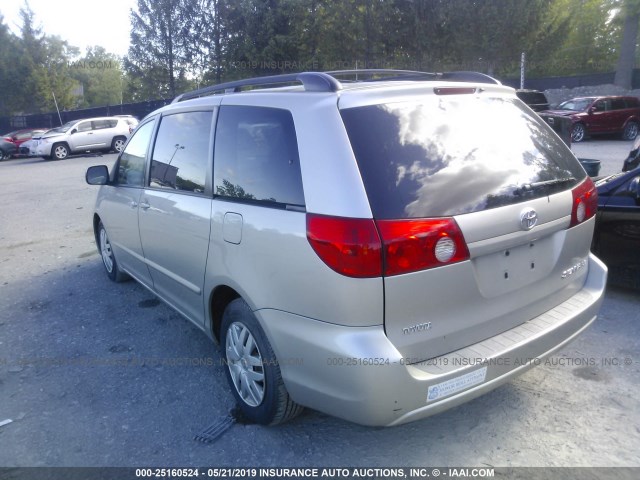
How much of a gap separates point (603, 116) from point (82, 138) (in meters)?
21.0

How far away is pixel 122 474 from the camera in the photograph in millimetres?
2664

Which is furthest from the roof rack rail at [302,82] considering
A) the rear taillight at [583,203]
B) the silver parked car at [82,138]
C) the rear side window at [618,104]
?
the silver parked car at [82,138]

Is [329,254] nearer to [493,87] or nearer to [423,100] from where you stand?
[423,100]

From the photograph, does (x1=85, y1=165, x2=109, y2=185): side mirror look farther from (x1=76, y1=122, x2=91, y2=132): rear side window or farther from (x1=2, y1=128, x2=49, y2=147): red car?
(x1=2, y1=128, x2=49, y2=147): red car

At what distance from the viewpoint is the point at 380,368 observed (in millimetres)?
2186

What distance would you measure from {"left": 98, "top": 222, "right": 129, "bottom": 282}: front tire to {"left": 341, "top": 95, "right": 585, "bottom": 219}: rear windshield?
147 inches

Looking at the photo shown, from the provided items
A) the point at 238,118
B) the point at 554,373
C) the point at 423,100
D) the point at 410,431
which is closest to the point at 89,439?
the point at 410,431

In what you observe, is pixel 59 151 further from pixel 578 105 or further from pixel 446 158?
pixel 446 158

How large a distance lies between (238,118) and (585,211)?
2048 mm

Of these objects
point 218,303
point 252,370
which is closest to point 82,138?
point 218,303

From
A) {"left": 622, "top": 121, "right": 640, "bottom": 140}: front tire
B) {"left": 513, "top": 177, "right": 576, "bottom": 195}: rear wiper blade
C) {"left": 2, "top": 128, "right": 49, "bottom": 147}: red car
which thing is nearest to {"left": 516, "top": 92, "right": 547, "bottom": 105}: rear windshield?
{"left": 622, "top": 121, "right": 640, "bottom": 140}: front tire

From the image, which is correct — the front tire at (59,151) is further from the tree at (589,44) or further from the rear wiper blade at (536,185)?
the tree at (589,44)

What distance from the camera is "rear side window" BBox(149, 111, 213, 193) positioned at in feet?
10.8

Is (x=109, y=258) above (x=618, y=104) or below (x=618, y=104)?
below
